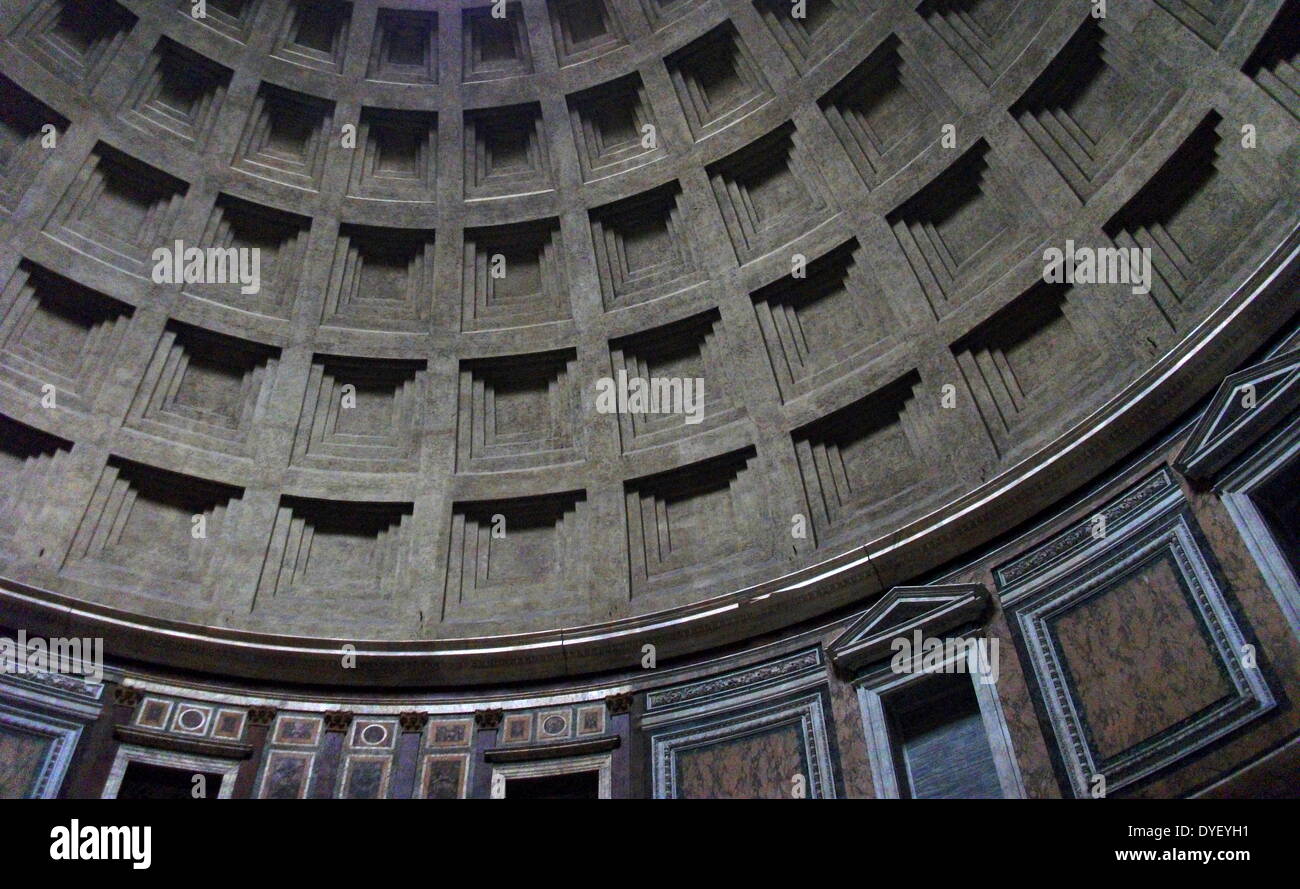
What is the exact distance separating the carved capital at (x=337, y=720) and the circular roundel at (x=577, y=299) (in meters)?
0.59

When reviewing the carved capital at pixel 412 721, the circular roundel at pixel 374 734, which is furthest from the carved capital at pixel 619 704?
the circular roundel at pixel 374 734

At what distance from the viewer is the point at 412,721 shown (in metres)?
18.5

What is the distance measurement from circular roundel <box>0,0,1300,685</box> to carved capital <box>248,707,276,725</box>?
0.58 metres

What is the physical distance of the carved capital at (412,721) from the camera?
18.5 meters

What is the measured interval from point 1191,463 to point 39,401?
60.3ft

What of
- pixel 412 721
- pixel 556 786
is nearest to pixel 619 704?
pixel 556 786

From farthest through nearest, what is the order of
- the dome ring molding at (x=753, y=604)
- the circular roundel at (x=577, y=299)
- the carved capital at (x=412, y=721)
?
the carved capital at (x=412, y=721) → the circular roundel at (x=577, y=299) → the dome ring molding at (x=753, y=604)

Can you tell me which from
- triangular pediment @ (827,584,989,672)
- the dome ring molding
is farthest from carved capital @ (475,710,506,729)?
triangular pediment @ (827,584,989,672)

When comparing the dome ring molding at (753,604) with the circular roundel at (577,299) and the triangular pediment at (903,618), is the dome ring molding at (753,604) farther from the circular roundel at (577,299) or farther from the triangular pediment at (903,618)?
the triangular pediment at (903,618)

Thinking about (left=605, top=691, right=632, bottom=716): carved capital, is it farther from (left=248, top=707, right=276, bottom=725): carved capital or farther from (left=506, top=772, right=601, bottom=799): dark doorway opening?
(left=248, top=707, right=276, bottom=725): carved capital

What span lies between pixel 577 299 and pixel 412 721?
895 cm

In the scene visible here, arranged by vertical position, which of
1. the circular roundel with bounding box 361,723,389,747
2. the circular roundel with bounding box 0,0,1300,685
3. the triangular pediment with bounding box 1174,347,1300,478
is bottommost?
the circular roundel with bounding box 361,723,389,747

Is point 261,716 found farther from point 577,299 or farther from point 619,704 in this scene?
point 577,299

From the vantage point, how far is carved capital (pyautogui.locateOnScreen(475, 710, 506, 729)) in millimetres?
18531
